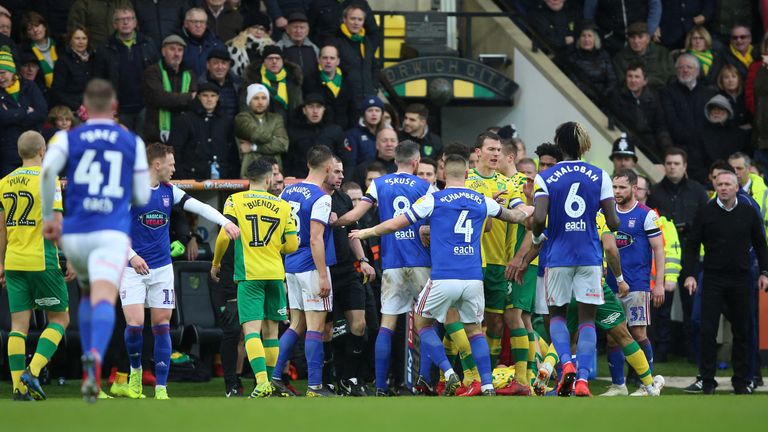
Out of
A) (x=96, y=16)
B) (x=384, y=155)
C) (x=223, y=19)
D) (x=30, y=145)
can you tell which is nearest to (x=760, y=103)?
(x=384, y=155)

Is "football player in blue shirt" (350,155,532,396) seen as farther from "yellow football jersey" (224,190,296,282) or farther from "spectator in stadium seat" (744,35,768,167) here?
"spectator in stadium seat" (744,35,768,167)

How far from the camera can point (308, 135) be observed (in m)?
16.3

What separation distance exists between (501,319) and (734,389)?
8.74ft

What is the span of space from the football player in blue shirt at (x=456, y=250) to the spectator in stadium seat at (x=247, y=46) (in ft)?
19.6

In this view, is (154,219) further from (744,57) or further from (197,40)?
(744,57)

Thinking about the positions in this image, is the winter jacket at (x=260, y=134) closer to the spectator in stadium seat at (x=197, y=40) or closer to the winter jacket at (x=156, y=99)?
the winter jacket at (x=156, y=99)

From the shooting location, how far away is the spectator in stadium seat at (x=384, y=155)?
1517cm

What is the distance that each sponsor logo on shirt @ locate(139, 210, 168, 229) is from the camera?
11.7 metres

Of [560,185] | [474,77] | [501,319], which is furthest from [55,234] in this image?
[474,77]

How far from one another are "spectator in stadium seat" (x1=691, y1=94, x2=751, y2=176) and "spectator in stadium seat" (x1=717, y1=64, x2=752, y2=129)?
16cm

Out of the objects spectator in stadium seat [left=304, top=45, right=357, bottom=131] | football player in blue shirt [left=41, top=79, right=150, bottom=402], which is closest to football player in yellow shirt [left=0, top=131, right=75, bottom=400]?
football player in blue shirt [left=41, top=79, right=150, bottom=402]

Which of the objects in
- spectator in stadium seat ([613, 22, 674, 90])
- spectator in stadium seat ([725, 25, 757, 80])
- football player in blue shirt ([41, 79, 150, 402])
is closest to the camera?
football player in blue shirt ([41, 79, 150, 402])

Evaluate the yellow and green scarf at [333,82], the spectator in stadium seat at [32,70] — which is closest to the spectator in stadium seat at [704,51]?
the yellow and green scarf at [333,82]

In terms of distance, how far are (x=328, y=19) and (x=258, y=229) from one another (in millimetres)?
6714
